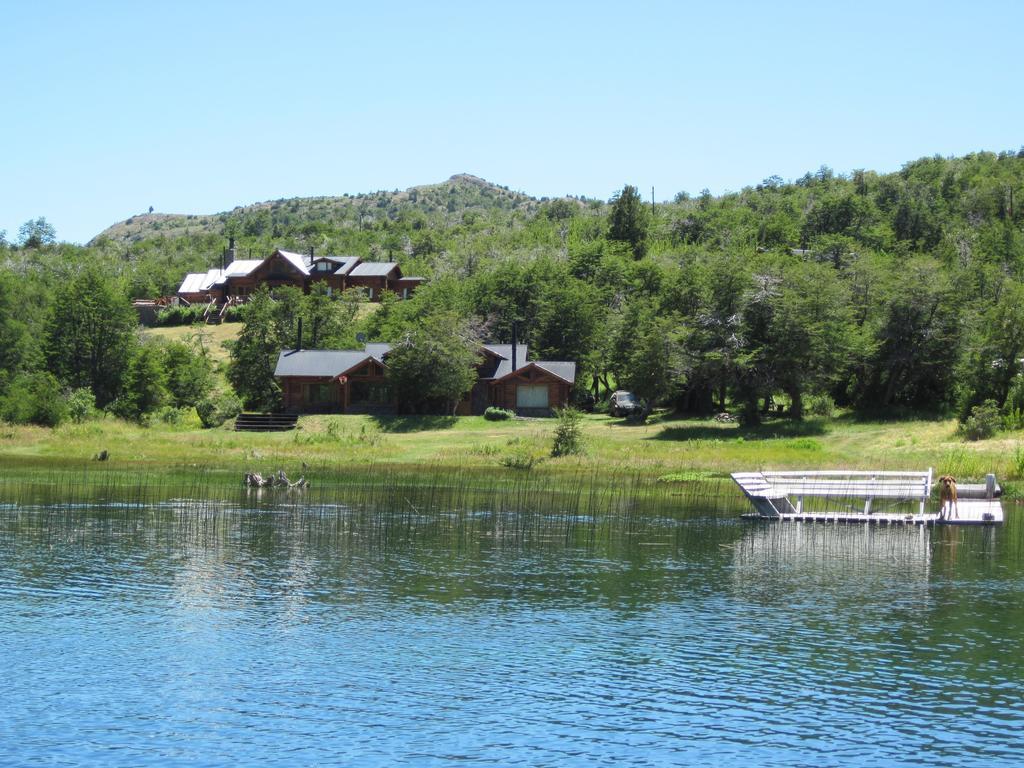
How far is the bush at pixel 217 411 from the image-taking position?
7967 cm

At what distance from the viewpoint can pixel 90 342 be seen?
8744 centimetres

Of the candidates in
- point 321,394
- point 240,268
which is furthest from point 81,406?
point 240,268

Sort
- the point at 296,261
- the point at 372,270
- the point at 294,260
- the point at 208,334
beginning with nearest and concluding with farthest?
the point at 208,334, the point at 294,260, the point at 296,261, the point at 372,270

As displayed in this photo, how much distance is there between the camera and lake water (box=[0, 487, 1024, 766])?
20.0m

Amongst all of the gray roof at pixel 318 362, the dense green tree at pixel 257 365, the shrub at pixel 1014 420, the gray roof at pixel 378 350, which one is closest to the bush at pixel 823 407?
the shrub at pixel 1014 420

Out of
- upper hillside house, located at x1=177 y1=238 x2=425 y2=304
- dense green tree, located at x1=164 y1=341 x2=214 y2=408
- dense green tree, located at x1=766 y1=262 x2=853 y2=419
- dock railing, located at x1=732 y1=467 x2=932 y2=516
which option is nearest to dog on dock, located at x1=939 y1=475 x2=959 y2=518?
dock railing, located at x1=732 y1=467 x2=932 y2=516

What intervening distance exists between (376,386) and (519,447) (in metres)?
20.8

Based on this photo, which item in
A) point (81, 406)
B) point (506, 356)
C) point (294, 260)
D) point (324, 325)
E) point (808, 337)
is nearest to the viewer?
point (808, 337)

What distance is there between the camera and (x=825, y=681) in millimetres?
24000

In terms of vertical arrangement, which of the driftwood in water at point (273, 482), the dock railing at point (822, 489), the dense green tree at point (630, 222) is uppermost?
the dense green tree at point (630, 222)

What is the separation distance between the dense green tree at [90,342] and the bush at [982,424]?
58.0m

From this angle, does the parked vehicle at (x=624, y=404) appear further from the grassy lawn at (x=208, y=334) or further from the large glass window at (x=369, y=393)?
the grassy lawn at (x=208, y=334)

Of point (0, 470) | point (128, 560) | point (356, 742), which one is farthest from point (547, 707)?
point (0, 470)

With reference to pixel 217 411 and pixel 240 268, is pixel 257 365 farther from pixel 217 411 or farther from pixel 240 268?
pixel 240 268
